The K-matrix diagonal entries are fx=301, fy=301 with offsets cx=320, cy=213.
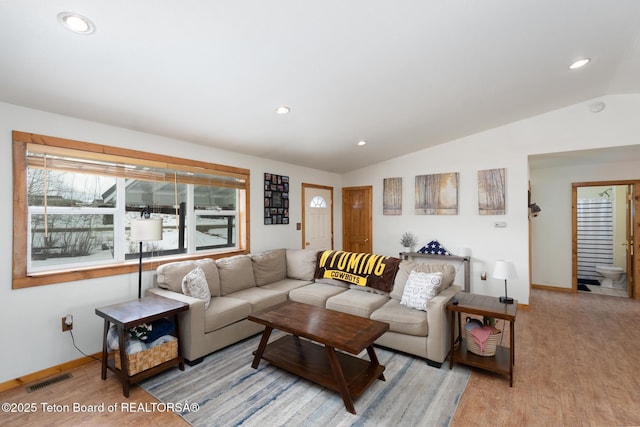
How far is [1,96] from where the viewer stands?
2242 mm

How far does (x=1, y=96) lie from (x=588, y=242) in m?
8.55

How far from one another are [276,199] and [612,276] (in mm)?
6148

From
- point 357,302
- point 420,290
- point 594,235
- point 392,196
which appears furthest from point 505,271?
point 594,235

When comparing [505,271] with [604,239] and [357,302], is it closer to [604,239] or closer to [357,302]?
[357,302]

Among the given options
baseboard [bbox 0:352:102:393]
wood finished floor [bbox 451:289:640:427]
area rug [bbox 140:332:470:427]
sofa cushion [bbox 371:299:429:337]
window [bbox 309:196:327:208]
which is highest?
window [bbox 309:196:327:208]

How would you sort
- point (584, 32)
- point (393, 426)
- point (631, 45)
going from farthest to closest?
1. point (631, 45)
2. point (584, 32)
3. point (393, 426)

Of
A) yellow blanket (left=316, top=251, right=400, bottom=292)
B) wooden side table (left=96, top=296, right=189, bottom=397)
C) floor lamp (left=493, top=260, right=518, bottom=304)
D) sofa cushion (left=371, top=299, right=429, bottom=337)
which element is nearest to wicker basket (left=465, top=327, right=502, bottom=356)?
floor lamp (left=493, top=260, right=518, bottom=304)

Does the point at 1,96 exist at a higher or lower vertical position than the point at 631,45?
lower

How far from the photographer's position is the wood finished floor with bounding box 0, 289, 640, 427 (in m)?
2.01

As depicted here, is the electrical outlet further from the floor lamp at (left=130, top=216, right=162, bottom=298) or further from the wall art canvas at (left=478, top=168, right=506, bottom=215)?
the wall art canvas at (left=478, top=168, right=506, bottom=215)

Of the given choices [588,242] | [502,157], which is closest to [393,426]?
[502,157]

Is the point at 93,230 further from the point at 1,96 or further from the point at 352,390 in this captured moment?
the point at 352,390

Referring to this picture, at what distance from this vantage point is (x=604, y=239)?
18.8ft

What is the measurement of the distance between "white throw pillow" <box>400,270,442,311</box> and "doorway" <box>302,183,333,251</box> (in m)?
2.59
